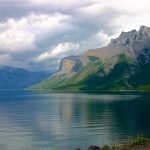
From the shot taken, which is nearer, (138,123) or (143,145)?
(143,145)

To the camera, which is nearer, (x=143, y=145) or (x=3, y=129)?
(x=143, y=145)

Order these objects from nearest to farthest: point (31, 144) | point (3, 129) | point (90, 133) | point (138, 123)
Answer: point (31, 144)
point (90, 133)
point (3, 129)
point (138, 123)

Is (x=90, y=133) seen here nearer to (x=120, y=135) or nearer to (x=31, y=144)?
(x=120, y=135)

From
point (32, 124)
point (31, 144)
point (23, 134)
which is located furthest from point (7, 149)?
point (32, 124)

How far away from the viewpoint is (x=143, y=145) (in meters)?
74.5

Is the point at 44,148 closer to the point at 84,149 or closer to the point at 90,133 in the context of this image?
the point at 84,149

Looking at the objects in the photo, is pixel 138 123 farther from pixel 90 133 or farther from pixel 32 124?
pixel 32 124

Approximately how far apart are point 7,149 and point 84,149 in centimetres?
2033

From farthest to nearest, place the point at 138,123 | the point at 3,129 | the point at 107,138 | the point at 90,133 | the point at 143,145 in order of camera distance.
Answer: the point at 138,123 < the point at 3,129 < the point at 90,133 < the point at 107,138 < the point at 143,145

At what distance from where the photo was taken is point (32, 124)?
14925 cm

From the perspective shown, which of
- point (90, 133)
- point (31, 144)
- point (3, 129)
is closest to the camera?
point (31, 144)

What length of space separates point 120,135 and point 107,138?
6687 mm

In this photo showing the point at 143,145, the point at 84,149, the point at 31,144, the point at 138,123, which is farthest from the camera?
the point at 138,123

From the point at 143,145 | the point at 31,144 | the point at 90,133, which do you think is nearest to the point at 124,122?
the point at 90,133
